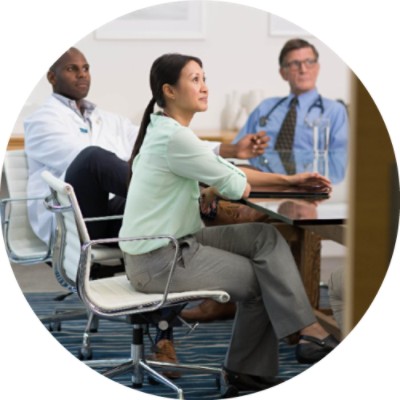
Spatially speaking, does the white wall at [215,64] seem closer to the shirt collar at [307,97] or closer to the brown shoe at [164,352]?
the shirt collar at [307,97]

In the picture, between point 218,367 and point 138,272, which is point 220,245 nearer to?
point 138,272

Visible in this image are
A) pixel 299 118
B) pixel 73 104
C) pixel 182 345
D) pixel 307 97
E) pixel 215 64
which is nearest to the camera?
pixel 73 104

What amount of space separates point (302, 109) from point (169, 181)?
1.01 meters

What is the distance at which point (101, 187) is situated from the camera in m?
2.63

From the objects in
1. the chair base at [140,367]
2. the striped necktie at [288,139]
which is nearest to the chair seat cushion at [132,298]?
the chair base at [140,367]

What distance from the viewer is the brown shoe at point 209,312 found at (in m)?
3.06

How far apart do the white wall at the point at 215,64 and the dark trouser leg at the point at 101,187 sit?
0.17 metres

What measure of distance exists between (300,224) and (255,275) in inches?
8.2

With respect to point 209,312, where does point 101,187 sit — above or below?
above

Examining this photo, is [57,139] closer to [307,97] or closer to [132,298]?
[132,298]

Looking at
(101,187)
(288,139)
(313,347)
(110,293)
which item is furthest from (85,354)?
(288,139)

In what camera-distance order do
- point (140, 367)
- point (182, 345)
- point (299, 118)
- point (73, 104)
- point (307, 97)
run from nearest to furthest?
point (140, 367) → point (73, 104) → point (182, 345) → point (299, 118) → point (307, 97)

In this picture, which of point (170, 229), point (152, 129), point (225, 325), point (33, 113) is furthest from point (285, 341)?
point (33, 113)

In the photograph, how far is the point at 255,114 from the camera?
3307 millimetres
